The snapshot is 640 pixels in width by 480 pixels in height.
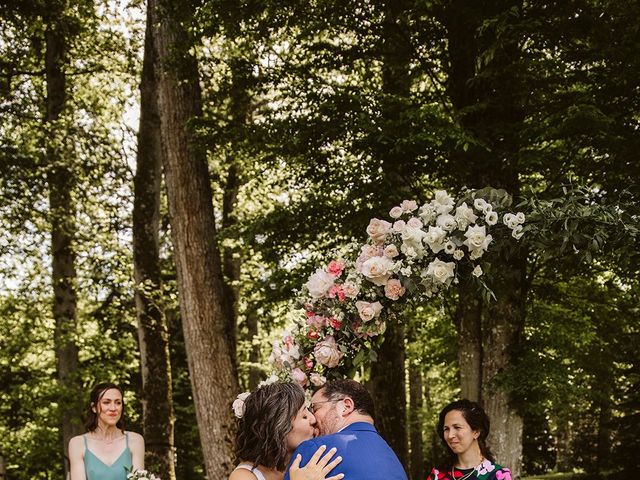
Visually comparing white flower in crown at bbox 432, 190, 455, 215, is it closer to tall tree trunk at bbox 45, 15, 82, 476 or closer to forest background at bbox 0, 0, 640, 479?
forest background at bbox 0, 0, 640, 479

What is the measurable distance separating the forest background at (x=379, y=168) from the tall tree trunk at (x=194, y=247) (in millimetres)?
22

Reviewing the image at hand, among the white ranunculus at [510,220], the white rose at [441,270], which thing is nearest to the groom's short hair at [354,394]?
the white rose at [441,270]

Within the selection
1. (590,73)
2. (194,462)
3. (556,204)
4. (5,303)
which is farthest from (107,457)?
(194,462)

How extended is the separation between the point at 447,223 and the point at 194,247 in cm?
406

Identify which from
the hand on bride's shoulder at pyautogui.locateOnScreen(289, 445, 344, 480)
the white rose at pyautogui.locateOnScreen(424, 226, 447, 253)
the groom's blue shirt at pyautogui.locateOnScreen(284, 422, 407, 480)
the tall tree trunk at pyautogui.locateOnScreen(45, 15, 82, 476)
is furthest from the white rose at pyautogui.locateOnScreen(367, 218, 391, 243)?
the tall tree trunk at pyautogui.locateOnScreen(45, 15, 82, 476)

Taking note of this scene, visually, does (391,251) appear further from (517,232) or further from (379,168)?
(379,168)

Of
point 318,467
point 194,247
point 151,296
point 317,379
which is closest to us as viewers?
point 318,467

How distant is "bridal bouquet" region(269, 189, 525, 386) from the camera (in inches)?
149

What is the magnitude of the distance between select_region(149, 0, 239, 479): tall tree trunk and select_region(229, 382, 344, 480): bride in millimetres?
4231

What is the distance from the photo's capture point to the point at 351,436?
2699 mm

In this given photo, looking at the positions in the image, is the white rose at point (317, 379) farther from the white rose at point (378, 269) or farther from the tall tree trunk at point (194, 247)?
the tall tree trunk at point (194, 247)

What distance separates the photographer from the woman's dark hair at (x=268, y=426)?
9.29ft

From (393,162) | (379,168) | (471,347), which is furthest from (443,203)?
(379,168)

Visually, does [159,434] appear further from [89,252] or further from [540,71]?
[540,71]
